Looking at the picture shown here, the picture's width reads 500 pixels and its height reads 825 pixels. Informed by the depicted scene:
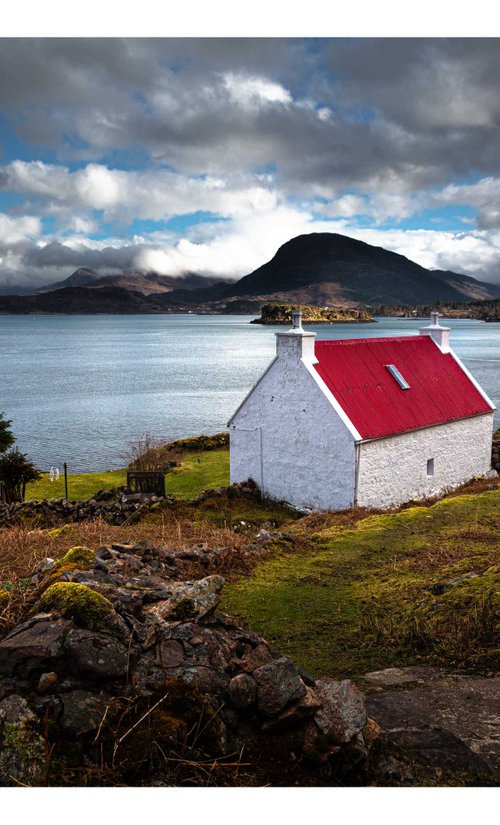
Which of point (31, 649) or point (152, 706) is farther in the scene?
point (31, 649)

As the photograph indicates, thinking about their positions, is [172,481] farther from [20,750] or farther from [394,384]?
[20,750]

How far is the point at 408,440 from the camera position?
2348 cm

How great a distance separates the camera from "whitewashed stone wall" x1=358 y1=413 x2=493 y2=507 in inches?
862

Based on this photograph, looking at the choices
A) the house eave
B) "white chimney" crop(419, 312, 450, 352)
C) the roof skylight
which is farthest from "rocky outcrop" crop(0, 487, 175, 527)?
"white chimney" crop(419, 312, 450, 352)

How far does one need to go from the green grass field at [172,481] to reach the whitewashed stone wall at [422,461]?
31.4 ft

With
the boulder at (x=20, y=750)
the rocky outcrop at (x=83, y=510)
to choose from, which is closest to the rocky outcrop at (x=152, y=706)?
the boulder at (x=20, y=750)

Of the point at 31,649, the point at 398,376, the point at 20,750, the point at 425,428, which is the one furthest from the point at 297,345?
the point at 20,750

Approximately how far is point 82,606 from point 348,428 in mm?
15851

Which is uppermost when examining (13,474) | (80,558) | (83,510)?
(80,558)

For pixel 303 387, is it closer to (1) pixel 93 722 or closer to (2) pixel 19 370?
(1) pixel 93 722

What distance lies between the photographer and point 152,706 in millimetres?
5340

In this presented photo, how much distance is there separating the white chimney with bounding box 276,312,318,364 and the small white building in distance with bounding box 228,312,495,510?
4 centimetres

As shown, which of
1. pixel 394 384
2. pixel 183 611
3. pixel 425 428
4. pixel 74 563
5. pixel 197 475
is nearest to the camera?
pixel 183 611

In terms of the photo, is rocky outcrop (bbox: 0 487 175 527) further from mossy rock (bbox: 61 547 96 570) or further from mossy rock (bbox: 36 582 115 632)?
mossy rock (bbox: 36 582 115 632)
